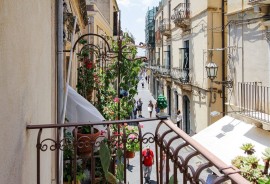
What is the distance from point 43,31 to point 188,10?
1505 centimetres

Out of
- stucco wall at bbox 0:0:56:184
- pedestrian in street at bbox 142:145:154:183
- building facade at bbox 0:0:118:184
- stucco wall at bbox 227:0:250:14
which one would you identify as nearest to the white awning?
pedestrian in street at bbox 142:145:154:183

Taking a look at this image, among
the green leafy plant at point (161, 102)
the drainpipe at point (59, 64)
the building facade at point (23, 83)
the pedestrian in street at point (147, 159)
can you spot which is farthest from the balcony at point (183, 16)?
the green leafy plant at point (161, 102)

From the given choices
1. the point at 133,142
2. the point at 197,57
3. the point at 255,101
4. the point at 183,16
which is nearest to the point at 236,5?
the point at 255,101

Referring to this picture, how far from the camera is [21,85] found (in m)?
2.35

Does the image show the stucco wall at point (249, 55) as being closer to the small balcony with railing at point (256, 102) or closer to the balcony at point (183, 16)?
the small balcony with railing at point (256, 102)

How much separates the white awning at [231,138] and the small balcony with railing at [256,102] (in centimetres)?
36

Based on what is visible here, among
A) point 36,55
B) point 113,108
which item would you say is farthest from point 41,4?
point 113,108

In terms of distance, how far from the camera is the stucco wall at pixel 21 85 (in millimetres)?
1930

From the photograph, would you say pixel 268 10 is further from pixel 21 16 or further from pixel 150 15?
pixel 150 15

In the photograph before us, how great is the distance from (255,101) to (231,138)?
52.1 inches

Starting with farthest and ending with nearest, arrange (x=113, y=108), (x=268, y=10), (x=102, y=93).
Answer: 1. (x=102, y=93)
2. (x=113, y=108)
3. (x=268, y=10)

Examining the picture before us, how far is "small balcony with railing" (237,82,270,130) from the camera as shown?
8661mm

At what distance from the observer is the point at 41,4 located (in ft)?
10.8

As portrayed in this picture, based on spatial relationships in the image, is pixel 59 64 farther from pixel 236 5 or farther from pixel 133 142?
pixel 236 5
